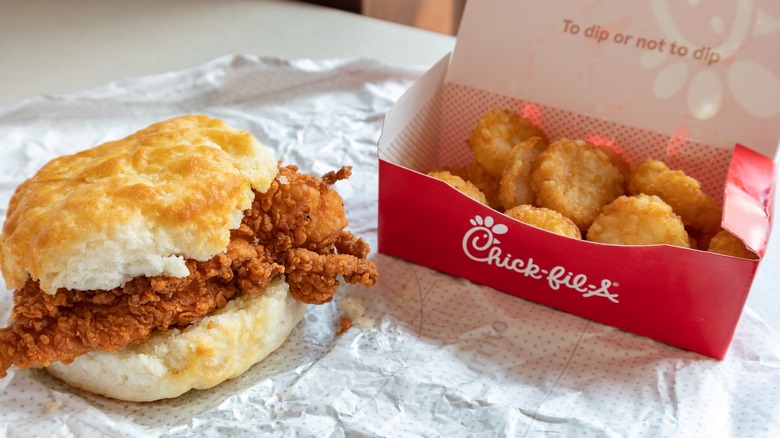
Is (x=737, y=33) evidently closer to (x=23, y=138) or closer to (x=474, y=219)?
(x=474, y=219)

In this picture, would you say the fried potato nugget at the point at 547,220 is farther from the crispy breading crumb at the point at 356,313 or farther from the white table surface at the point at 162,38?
the white table surface at the point at 162,38

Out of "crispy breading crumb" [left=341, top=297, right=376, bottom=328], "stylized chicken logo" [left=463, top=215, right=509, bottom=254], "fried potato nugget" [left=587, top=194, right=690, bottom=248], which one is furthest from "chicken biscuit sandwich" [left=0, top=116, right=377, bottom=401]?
"fried potato nugget" [left=587, top=194, right=690, bottom=248]

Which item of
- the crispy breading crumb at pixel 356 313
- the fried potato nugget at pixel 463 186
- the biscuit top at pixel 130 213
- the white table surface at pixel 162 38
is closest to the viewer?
the biscuit top at pixel 130 213

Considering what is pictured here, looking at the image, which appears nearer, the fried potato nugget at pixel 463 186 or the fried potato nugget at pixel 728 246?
the fried potato nugget at pixel 728 246

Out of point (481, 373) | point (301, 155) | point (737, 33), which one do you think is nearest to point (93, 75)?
point (301, 155)

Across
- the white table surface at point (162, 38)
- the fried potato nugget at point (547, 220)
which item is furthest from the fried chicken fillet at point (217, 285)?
the white table surface at point (162, 38)

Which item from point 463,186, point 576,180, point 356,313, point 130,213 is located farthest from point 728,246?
point 130,213

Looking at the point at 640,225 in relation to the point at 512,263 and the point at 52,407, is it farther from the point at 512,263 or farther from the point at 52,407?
the point at 52,407
